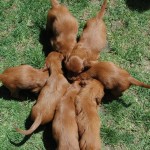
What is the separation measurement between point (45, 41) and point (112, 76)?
130 cm

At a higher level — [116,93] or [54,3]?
[54,3]

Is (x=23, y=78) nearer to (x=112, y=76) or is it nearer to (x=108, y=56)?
(x=112, y=76)

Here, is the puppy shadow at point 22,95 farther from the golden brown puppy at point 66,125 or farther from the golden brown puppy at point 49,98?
the golden brown puppy at point 66,125

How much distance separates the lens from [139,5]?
7277 mm

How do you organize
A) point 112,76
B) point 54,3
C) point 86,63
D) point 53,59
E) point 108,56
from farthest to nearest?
point 108,56 → point 54,3 → point 53,59 → point 86,63 → point 112,76

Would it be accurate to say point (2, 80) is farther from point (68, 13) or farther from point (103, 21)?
point (103, 21)

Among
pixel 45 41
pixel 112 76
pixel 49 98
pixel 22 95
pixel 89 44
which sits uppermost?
pixel 89 44

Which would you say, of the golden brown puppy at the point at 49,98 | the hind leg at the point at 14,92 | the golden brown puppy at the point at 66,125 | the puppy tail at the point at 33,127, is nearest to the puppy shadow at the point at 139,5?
the golden brown puppy at the point at 49,98

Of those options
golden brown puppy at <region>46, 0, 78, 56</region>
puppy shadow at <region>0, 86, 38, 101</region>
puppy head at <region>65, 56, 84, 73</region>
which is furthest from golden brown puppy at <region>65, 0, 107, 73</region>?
puppy shadow at <region>0, 86, 38, 101</region>

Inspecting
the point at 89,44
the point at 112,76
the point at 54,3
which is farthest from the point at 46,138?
the point at 54,3

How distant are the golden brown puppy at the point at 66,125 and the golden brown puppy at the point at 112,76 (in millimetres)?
428

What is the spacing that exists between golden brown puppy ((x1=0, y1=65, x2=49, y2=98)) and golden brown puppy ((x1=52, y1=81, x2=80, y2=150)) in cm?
42

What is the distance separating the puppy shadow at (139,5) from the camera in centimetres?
724

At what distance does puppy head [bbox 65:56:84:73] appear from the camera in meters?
6.17
